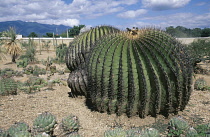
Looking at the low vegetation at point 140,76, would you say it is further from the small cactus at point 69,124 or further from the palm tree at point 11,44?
the palm tree at point 11,44

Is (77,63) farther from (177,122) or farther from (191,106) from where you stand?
(177,122)

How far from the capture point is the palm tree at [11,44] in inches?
683

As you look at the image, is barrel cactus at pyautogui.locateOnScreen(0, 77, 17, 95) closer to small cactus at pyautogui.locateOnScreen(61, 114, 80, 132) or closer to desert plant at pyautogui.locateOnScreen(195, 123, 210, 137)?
small cactus at pyautogui.locateOnScreen(61, 114, 80, 132)

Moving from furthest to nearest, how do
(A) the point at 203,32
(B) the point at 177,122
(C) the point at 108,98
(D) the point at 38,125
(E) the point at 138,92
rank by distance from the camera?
(A) the point at 203,32, (C) the point at 108,98, (E) the point at 138,92, (B) the point at 177,122, (D) the point at 38,125

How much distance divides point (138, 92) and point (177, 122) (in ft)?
3.17

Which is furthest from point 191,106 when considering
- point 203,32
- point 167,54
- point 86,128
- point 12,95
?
point 203,32

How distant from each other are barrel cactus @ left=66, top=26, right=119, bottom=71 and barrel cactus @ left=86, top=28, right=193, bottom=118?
1836 millimetres

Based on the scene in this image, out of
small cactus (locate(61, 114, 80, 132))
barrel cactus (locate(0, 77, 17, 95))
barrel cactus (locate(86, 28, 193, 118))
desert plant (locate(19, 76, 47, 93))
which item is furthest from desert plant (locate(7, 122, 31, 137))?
desert plant (locate(19, 76, 47, 93))

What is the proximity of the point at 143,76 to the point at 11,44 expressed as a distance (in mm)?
16527

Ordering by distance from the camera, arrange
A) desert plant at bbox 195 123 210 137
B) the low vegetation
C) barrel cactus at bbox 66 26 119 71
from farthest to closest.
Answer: barrel cactus at bbox 66 26 119 71 → the low vegetation → desert plant at bbox 195 123 210 137

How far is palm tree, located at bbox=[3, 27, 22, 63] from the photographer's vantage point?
17.4 m

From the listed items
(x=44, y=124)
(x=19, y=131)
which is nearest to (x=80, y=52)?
(x=44, y=124)

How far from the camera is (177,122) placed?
3.34 meters

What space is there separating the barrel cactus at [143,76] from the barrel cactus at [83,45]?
1.84m
